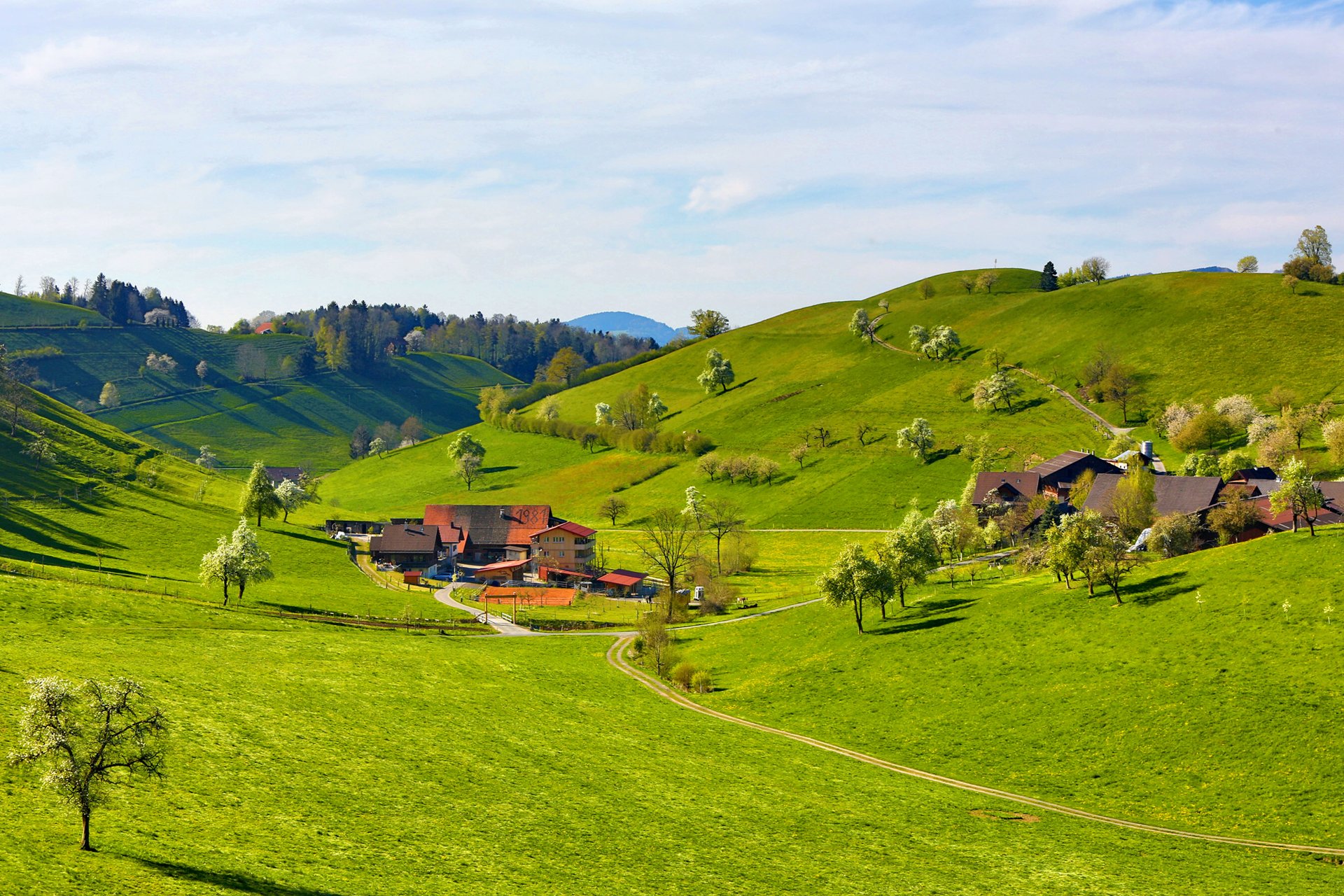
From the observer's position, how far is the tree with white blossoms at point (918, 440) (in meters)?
176

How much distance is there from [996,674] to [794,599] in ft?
137

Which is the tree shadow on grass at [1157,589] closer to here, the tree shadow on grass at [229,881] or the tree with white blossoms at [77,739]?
the tree shadow on grass at [229,881]

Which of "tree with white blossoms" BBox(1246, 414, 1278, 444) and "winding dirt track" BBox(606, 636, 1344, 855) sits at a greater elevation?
"tree with white blossoms" BBox(1246, 414, 1278, 444)

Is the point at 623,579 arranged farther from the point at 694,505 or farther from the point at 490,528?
the point at 694,505

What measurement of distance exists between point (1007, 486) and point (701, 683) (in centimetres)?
8308

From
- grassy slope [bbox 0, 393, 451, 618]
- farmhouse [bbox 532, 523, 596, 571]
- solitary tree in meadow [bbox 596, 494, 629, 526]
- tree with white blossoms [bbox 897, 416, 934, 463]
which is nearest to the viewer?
grassy slope [bbox 0, 393, 451, 618]

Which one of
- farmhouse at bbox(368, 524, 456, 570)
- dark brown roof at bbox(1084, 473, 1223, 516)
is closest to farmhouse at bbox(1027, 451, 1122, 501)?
dark brown roof at bbox(1084, 473, 1223, 516)

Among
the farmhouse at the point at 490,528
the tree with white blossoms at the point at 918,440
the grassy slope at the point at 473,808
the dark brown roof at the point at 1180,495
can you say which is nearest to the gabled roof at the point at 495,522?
the farmhouse at the point at 490,528

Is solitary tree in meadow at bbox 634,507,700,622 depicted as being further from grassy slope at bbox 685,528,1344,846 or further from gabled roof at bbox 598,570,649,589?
grassy slope at bbox 685,528,1344,846

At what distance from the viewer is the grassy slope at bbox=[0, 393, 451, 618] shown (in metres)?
98.9

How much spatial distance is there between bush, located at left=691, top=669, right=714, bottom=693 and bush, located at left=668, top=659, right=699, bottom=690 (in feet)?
1.10

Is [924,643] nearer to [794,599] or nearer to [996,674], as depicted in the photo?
[996,674]

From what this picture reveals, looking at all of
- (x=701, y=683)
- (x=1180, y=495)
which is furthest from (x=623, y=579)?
(x=1180, y=495)

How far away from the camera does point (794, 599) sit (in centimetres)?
10881
